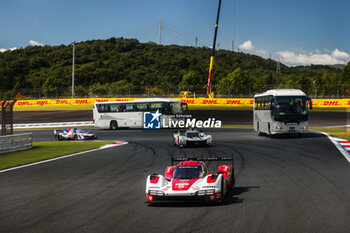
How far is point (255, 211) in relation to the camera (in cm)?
940

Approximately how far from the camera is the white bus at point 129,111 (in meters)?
44.3

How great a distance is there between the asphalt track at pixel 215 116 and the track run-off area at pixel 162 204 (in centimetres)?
3277

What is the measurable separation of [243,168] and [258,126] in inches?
766

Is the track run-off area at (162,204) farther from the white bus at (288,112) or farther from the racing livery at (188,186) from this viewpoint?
the white bus at (288,112)

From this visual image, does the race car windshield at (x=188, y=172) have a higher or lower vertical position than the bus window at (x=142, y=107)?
lower

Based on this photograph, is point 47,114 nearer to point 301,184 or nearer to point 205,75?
point 301,184

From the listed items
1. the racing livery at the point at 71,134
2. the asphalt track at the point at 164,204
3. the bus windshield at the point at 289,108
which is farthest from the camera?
the racing livery at the point at 71,134

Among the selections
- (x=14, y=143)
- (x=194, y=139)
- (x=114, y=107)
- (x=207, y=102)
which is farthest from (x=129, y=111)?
(x=207, y=102)

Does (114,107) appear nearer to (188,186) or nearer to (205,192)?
(188,186)

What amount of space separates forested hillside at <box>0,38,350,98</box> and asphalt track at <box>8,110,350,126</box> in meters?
15.3

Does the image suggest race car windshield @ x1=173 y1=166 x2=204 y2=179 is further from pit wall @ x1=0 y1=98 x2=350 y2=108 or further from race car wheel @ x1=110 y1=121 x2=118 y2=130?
pit wall @ x1=0 y1=98 x2=350 y2=108

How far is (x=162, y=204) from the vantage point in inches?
418

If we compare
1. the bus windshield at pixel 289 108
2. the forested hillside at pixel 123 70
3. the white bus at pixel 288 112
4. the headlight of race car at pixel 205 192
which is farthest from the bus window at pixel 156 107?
the forested hillside at pixel 123 70

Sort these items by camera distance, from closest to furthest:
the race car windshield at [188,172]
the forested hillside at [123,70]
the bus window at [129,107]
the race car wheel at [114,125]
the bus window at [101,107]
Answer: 1. the race car windshield at [188,172]
2. the bus window at [129,107]
3. the bus window at [101,107]
4. the race car wheel at [114,125]
5. the forested hillside at [123,70]
